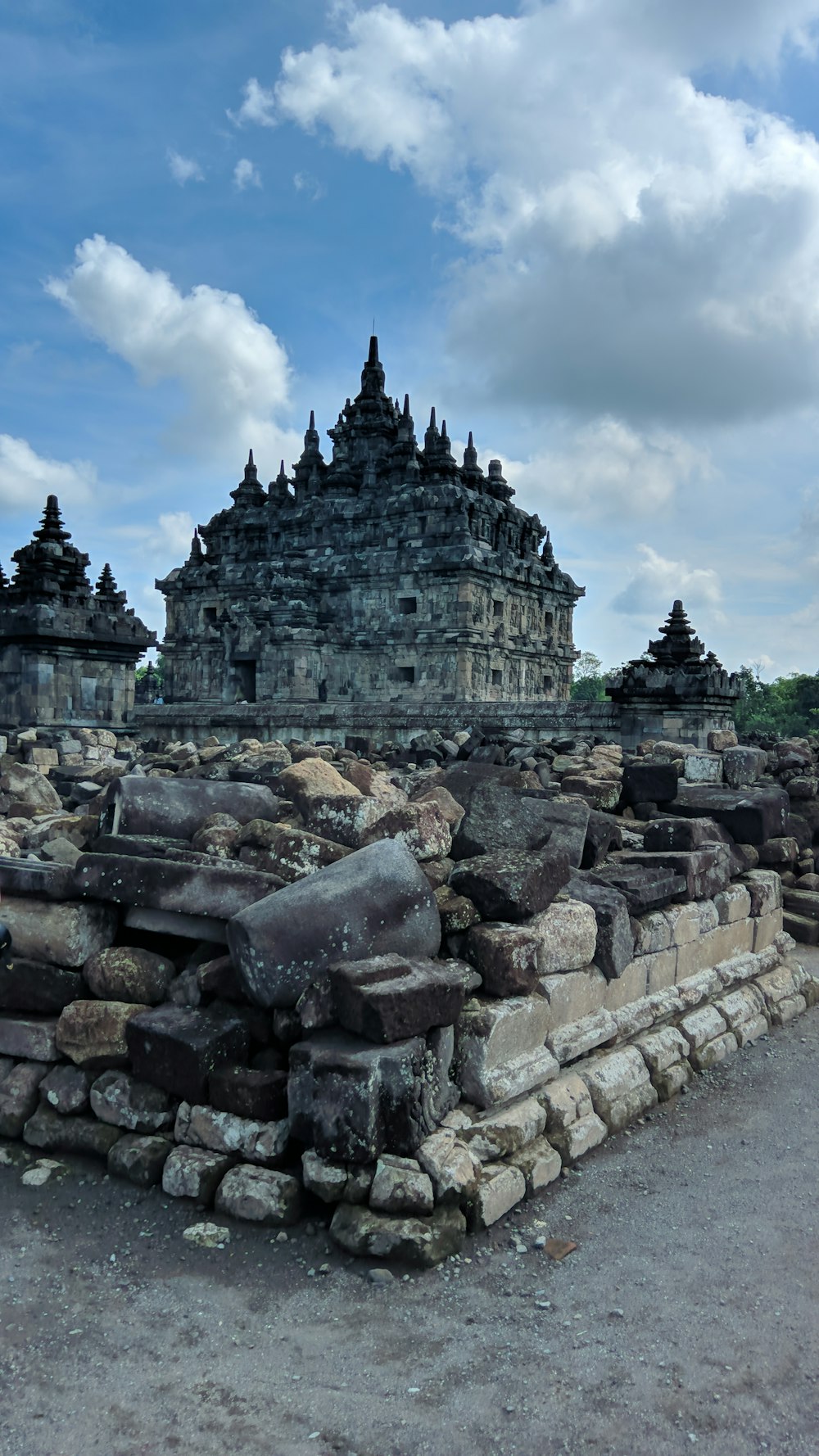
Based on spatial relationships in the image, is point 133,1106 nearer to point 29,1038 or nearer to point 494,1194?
point 29,1038

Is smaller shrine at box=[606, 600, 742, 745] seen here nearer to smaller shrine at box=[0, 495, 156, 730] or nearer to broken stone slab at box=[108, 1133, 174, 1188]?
smaller shrine at box=[0, 495, 156, 730]

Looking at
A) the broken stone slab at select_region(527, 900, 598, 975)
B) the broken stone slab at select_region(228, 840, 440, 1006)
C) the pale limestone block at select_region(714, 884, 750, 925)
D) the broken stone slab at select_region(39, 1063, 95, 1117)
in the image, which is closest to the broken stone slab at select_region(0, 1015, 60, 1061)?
the broken stone slab at select_region(39, 1063, 95, 1117)

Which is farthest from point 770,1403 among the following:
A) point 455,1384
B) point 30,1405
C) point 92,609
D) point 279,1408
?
point 92,609

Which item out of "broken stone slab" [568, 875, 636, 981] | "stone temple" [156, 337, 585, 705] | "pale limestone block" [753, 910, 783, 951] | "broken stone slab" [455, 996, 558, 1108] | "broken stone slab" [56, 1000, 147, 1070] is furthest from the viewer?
"stone temple" [156, 337, 585, 705]

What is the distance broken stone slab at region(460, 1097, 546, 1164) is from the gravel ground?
238 millimetres

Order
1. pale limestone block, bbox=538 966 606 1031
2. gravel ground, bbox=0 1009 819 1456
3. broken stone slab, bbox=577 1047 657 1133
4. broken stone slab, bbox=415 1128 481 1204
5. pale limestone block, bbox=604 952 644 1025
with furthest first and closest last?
pale limestone block, bbox=604 952 644 1025
broken stone slab, bbox=577 1047 657 1133
pale limestone block, bbox=538 966 606 1031
broken stone slab, bbox=415 1128 481 1204
gravel ground, bbox=0 1009 819 1456

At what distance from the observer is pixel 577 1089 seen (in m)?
→ 4.17

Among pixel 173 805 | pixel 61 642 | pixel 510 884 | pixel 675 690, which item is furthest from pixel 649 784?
pixel 61 642

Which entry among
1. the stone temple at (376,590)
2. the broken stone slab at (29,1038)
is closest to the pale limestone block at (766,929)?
the broken stone slab at (29,1038)

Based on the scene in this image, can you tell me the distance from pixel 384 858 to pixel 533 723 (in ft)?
38.5

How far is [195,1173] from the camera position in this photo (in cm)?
346

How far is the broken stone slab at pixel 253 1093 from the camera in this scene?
346 centimetres

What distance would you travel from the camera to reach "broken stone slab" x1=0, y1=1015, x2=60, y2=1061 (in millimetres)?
4000

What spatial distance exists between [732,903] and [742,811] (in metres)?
0.91
